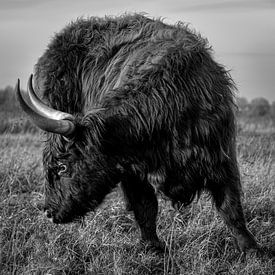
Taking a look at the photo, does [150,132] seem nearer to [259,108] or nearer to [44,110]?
[44,110]

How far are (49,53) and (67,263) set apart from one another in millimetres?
2279

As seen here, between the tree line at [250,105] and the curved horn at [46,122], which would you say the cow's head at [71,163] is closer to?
the curved horn at [46,122]

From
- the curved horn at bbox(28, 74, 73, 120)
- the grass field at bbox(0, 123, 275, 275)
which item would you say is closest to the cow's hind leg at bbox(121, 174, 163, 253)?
the grass field at bbox(0, 123, 275, 275)

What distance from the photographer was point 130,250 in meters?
5.43

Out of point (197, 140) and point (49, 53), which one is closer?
point (197, 140)

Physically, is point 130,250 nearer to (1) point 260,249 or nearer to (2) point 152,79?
(1) point 260,249

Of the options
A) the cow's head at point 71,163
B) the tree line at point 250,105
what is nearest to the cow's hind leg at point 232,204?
the cow's head at point 71,163

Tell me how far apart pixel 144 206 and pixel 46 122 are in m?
1.61

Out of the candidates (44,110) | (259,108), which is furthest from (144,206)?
(259,108)

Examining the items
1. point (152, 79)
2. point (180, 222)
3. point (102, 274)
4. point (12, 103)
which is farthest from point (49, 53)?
point (12, 103)

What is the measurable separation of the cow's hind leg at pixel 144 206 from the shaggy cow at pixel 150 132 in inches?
0.6

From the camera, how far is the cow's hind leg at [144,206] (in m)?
5.71

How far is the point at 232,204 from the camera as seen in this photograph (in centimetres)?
538

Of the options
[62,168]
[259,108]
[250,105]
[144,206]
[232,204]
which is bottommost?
[250,105]
